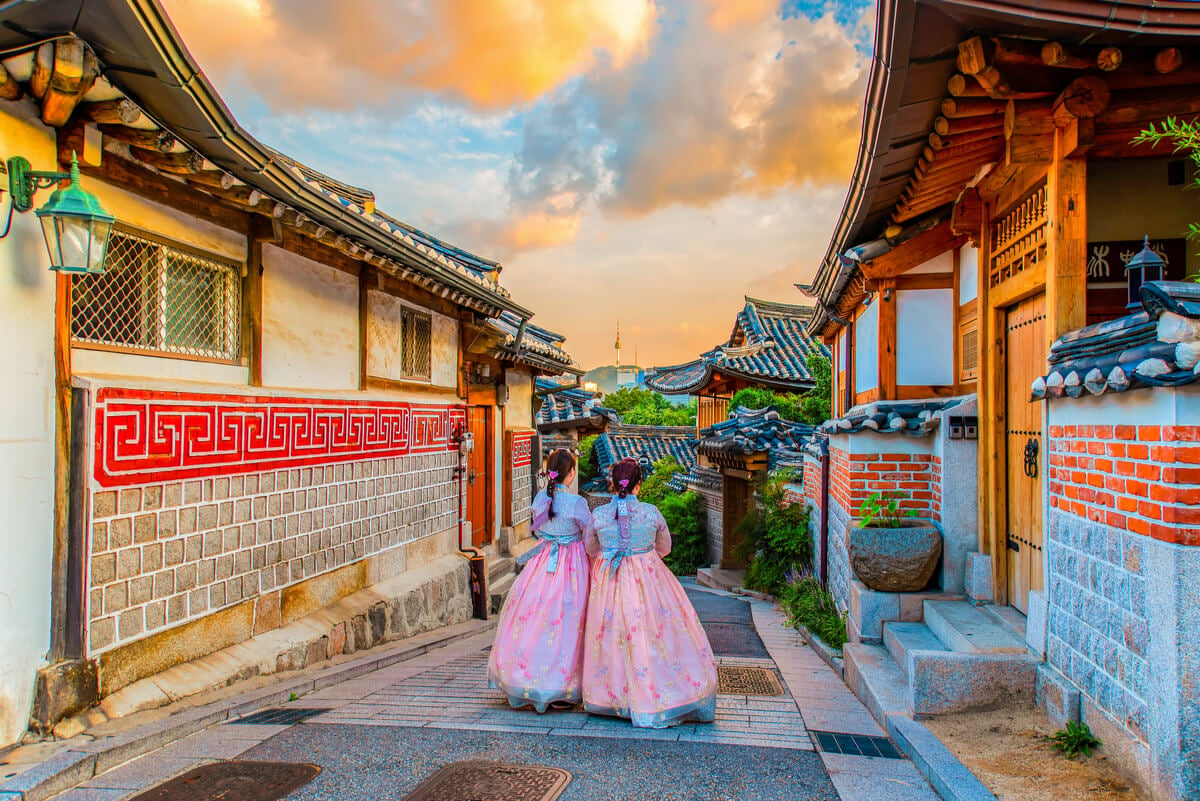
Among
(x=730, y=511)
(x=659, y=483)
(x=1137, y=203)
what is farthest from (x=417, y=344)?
(x=659, y=483)

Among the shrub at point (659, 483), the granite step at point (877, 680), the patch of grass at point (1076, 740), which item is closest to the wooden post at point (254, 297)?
the granite step at point (877, 680)

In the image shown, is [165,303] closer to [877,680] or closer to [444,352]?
[444,352]

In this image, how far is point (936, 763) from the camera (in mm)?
3660

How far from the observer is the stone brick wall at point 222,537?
14.1 feet

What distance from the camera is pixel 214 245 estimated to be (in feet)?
17.6

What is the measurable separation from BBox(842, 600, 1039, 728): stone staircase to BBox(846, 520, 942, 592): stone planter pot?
0.23 metres

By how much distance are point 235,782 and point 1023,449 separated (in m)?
5.32

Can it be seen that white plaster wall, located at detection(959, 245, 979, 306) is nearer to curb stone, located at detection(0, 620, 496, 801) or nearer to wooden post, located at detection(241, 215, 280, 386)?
wooden post, located at detection(241, 215, 280, 386)

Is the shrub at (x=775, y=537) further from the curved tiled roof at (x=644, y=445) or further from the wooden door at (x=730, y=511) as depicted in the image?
the curved tiled roof at (x=644, y=445)

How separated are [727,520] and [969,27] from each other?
13312 mm

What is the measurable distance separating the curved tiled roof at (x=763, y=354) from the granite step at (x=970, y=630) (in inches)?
589

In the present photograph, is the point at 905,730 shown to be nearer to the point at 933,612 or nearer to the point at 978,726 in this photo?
the point at 978,726

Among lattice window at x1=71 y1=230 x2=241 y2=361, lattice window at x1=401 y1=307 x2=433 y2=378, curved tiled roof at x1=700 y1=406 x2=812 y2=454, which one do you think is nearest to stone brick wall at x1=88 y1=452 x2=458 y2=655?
lattice window at x1=71 y1=230 x2=241 y2=361

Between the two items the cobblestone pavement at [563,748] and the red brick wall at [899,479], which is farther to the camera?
the red brick wall at [899,479]
